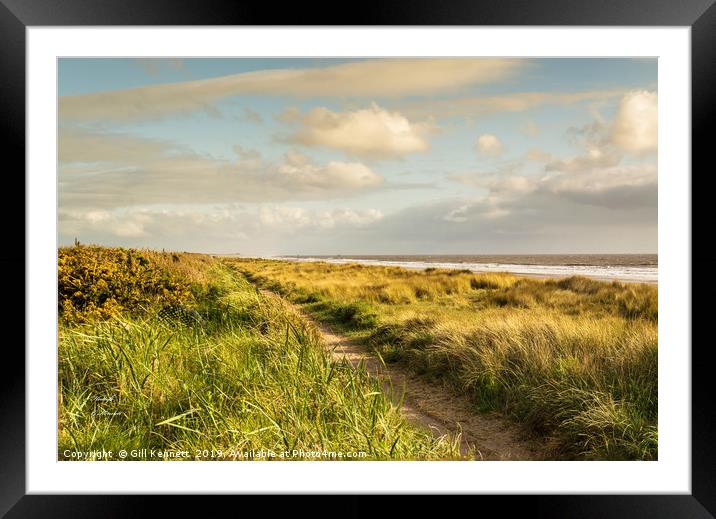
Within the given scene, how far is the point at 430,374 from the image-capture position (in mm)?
4812

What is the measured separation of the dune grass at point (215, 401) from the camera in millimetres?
2670

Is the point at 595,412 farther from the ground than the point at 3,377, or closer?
closer

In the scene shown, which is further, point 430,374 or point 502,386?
point 430,374

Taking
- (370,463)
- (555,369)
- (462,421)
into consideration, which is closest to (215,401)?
(370,463)

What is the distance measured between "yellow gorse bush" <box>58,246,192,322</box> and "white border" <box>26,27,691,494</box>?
1.74m

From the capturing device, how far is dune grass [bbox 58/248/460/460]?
8.76ft

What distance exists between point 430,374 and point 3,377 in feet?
12.1

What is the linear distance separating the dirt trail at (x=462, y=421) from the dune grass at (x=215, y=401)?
209mm

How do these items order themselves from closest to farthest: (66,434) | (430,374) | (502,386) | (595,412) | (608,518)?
1. (608,518)
2. (66,434)
3. (595,412)
4. (502,386)
5. (430,374)

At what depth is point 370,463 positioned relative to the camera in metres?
2.57
